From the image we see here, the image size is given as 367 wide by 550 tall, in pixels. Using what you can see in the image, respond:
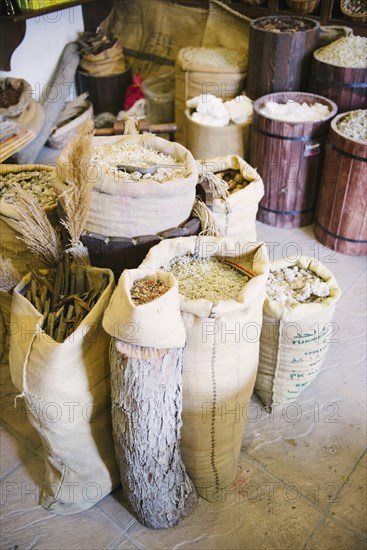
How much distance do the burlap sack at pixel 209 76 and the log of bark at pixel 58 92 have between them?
994 millimetres

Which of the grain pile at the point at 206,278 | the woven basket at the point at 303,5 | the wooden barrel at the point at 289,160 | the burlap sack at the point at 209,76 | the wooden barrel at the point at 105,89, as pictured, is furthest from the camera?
the wooden barrel at the point at 105,89

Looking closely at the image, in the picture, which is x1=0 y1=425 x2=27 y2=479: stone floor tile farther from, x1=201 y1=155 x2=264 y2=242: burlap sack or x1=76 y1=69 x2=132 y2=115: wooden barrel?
x1=76 y1=69 x2=132 y2=115: wooden barrel

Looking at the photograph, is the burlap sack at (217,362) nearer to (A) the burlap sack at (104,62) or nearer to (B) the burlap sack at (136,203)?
(B) the burlap sack at (136,203)

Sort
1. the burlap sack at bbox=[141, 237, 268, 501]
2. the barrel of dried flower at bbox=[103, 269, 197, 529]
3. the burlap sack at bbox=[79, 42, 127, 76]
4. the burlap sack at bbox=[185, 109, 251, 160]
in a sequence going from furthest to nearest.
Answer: the burlap sack at bbox=[79, 42, 127, 76] → the burlap sack at bbox=[185, 109, 251, 160] → the burlap sack at bbox=[141, 237, 268, 501] → the barrel of dried flower at bbox=[103, 269, 197, 529]

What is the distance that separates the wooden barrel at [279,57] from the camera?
331 centimetres

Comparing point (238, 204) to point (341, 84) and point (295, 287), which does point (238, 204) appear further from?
point (341, 84)

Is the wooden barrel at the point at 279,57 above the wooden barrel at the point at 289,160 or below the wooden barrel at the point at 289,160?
above

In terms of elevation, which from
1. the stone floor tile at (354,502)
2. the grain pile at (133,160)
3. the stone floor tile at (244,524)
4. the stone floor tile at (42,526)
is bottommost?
the stone floor tile at (42,526)

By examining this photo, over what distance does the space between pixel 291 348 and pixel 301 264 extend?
40cm

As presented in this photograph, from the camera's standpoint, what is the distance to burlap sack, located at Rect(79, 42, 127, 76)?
441cm

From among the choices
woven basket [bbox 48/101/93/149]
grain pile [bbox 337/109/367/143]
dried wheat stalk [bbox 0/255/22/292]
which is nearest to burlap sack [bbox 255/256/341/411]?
dried wheat stalk [bbox 0/255/22/292]

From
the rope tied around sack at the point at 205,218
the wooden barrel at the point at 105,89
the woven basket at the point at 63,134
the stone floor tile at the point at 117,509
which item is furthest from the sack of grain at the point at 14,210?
the wooden barrel at the point at 105,89

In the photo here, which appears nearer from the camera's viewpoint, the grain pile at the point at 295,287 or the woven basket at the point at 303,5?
the grain pile at the point at 295,287

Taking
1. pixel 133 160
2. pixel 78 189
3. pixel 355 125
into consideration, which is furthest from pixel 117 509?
pixel 355 125
